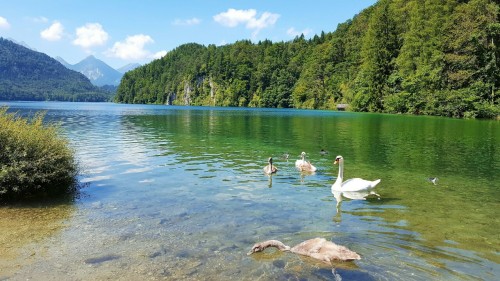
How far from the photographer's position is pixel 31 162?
42.5ft

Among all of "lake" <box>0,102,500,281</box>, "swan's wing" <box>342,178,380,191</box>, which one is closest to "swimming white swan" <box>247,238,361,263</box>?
"lake" <box>0,102,500,281</box>

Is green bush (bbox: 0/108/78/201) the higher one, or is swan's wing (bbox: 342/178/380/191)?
green bush (bbox: 0/108/78/201)

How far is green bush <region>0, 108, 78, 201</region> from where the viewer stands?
12586 millimetres

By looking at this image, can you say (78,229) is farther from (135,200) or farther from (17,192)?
(17,192)

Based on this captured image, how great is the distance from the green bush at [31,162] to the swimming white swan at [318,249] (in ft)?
29.0

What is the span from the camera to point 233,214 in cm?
1201

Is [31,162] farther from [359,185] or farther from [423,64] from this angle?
[423,64]

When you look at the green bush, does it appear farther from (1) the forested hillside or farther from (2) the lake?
(1) the forested hillside

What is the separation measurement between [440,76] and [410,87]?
8540mm

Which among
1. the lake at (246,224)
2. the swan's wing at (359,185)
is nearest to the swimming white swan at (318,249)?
the lake at (246,224)

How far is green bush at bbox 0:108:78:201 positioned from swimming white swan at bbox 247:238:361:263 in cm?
882

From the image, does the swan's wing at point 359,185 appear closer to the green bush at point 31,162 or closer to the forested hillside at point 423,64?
the green bush at point 31,162

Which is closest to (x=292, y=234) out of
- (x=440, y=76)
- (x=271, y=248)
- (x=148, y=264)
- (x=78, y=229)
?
(x=271, y=248)

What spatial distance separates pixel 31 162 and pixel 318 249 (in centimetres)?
1038
